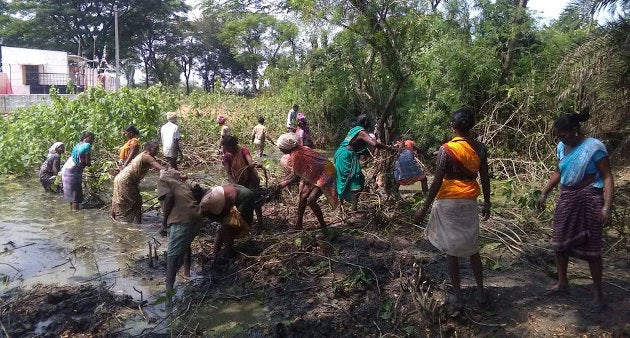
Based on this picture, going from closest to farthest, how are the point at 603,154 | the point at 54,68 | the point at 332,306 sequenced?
the point at 603,154, the point at 332,306, the point at 54,68

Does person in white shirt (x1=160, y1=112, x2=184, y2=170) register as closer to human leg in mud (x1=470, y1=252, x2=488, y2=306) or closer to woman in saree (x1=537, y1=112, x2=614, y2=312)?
human leg in mud (x1=470, y1=252, x2=488, y2=306)

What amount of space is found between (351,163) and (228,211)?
6.48 feet

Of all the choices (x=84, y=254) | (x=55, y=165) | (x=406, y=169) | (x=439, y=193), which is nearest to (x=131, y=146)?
(x=84, y=254)

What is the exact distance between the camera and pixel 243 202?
591 centimetres

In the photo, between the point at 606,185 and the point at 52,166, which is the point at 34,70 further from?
the point at 606,185

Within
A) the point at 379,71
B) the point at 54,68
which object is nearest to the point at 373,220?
the point at 379,71

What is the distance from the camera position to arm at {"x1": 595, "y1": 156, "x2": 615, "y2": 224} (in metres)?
3.93

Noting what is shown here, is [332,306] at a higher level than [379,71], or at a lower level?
lower

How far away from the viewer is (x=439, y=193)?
4.12 metres

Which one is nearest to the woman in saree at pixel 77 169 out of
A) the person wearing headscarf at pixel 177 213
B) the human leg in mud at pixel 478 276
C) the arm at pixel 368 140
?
the person wearing headscarf at pixel 177 213

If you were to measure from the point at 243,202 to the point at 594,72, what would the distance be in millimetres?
5785

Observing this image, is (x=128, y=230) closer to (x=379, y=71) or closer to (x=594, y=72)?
(x=379, y=71)

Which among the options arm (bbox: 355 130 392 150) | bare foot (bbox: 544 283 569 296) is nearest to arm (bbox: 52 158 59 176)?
arm (bbox: 355 130 392 150)

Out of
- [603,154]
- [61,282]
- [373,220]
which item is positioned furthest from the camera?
[373,220]
